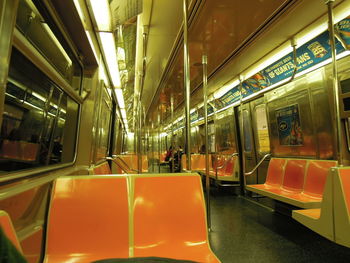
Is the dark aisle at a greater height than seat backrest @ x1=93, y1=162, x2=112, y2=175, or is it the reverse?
seat backrest @ x1=93, y1=162, x2=112, y2=175

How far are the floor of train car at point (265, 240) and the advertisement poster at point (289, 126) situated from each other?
1.38 meters

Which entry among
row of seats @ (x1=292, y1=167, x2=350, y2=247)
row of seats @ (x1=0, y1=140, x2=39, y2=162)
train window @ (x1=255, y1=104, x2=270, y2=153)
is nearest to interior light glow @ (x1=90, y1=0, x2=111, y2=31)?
row of seats @ (x1=0, y1=140, x2=39, y2=162)

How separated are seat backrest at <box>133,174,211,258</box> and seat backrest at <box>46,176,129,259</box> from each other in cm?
9

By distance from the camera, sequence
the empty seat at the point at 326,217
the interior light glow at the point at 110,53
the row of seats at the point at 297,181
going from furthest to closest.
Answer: the row of seats at the point at 297,181 < the interior light glow at the point at 110,53 < the empty seat at the point at 326,217

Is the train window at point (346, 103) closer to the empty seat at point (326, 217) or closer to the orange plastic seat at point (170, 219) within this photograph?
the empty seat at point (326, 217)

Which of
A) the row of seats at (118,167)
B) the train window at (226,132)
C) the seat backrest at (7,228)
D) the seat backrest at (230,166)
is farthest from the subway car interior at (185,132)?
the train window at (226,132)

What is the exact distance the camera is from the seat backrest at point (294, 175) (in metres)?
3.23

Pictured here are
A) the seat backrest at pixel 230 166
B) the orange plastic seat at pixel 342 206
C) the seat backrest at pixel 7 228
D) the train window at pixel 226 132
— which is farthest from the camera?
the train window at pixel 226 132

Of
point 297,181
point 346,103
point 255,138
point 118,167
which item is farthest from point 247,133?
point 118,167

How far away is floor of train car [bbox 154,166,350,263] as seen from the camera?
6.90 feet

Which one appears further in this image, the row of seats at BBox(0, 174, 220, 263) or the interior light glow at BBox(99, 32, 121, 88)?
the interior light glow at BBox(99, 32, 121, 88)

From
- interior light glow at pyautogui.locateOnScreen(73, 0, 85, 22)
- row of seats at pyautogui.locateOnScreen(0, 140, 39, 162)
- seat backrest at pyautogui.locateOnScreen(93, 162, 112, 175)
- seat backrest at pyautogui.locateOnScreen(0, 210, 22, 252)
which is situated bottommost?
seat backrest at pyautogui.locateOnScreen(0, 210, 22, 252)

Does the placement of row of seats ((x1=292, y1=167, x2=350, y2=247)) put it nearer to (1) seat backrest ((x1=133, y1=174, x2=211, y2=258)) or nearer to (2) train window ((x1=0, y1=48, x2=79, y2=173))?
(1) seat backrest ((x1=133, y1=174, x2=211, y2=258))

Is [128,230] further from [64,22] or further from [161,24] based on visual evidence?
[161,24]
